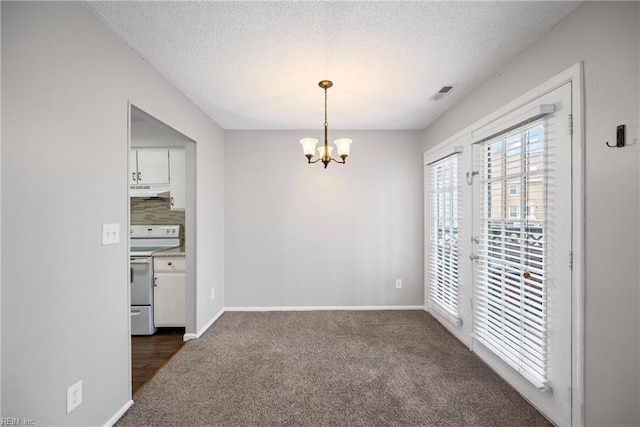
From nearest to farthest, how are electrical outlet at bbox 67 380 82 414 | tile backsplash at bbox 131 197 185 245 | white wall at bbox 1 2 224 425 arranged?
white wall at bbox 1 2 224 425
electrical outlet at bbox 67 380 82 414
tile backsplash at bbox 131 197 185 245

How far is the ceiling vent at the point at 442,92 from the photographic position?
8.49 feet

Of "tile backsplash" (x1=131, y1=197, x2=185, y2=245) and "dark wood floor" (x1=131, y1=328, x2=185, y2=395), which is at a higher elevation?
"tile backsplash" (x1=131, y1=197, x2=185, y2=245)

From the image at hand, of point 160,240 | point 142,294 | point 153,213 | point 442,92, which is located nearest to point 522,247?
point 442,92

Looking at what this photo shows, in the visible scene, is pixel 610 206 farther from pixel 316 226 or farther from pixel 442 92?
pixel 316 226

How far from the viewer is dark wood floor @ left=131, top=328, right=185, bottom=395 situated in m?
2.38

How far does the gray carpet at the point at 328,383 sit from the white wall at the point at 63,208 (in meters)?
0.50

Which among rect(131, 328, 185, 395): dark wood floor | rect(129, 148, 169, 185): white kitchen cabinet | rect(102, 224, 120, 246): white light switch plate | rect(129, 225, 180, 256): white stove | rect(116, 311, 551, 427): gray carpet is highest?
rect(129, 148, 169, 185): white kitchen cabinet

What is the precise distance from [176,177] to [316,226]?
6.26 ft

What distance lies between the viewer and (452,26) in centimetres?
175

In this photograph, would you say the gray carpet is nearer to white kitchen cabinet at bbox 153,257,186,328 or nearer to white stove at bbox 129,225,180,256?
white kitchen cabinet at bbox 153,257,186,328

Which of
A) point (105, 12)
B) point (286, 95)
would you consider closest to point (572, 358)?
point (286, 95)

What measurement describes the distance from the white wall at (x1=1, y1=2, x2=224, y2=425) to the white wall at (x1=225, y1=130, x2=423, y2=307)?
1933mm

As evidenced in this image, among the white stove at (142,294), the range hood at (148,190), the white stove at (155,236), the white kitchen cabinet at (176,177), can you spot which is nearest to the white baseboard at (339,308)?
the white stove at (142,294)

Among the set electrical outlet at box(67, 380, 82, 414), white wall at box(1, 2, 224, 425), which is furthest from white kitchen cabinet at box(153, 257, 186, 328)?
electrical outlet at box(67, 380, 82, 414)
